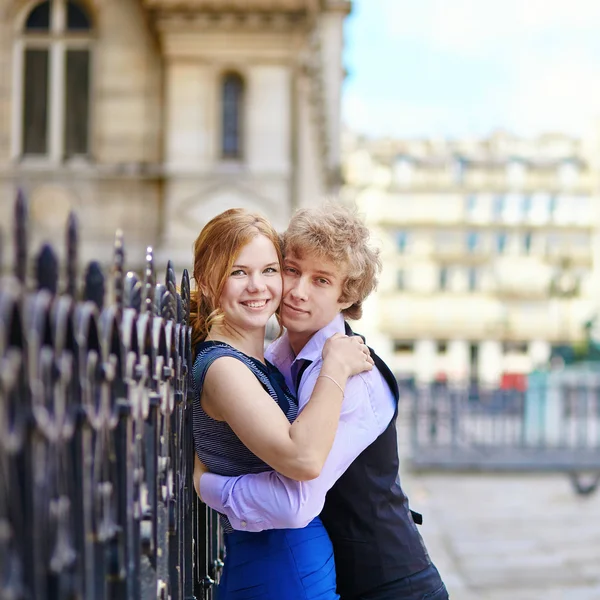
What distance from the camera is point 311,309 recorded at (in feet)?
8.77

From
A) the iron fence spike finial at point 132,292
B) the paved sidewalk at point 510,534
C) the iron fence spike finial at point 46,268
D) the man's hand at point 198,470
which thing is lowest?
the paved sidewalk at point 510,534

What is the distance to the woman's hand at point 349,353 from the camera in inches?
96.0

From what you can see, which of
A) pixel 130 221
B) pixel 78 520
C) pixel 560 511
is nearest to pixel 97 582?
pixel 78 520

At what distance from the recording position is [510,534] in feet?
36.9

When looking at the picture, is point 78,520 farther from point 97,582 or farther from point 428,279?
point 428,279

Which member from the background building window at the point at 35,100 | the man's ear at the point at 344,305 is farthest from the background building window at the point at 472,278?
the man's ear at the point at 344,305

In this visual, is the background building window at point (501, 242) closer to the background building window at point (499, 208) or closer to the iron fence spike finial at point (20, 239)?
the background building window at point (499, 208)

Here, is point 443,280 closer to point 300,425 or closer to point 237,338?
point 237,338

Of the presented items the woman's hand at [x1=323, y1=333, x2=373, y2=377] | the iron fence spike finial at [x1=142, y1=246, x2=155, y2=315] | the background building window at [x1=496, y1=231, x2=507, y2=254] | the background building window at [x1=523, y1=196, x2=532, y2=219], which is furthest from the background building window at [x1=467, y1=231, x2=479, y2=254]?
the iron fence spike finial at [x1=142, y1=246, x2=155, y2=315]

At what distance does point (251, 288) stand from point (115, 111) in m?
10.2

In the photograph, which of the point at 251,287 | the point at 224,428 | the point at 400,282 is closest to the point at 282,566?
the point at 224,428

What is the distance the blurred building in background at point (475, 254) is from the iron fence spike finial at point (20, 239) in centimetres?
7113

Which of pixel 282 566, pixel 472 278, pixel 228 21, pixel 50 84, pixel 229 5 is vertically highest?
pixel 229 5

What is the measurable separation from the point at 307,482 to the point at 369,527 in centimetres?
27
